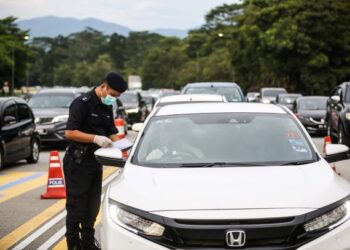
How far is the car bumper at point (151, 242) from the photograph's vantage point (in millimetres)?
4531

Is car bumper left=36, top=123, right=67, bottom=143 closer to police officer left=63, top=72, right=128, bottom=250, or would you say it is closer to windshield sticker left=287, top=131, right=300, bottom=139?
police officer left=63, top=72, right=128, bottom=250

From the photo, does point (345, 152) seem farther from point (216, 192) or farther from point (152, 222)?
point (152, 222)

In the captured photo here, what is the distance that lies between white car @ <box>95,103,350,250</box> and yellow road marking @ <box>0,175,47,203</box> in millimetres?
6000

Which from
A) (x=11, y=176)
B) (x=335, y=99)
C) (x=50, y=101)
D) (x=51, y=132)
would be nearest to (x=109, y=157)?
(x=11, y=176)

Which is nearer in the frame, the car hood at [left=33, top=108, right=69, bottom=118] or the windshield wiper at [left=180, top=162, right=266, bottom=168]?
the windshield wiper at [left=180, top=162, right=266, bottom=168]

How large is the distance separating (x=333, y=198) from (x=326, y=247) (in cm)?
43

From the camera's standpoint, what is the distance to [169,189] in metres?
4.88

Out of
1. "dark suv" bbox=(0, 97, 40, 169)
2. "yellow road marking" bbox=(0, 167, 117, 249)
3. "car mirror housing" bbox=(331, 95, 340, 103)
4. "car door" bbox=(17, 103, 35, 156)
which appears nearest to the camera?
"yellow road marking" bbox=(0, 167, 117, 249)

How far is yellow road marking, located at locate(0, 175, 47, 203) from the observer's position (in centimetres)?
1173

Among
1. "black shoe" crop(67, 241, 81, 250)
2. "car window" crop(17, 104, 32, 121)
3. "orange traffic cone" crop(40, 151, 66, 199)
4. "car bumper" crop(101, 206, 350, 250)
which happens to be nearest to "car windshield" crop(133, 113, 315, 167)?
"car bumper" crop(101, 206, 350, 250)

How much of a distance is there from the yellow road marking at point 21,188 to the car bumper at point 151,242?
6865mm

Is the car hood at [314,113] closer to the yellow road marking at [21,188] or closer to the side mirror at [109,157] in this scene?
the yellow road marking at [21,188]

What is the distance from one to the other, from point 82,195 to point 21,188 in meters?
6.55

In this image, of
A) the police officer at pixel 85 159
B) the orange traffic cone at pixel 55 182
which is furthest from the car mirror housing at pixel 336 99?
the police officer at pixel 85 159
